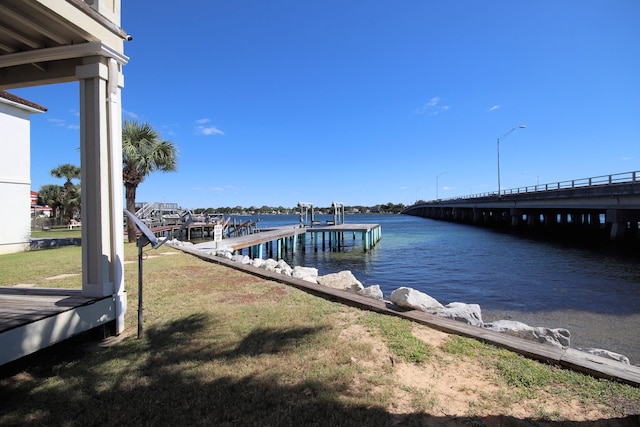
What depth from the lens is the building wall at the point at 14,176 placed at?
14.2 m

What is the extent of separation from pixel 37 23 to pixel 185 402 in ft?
15.4

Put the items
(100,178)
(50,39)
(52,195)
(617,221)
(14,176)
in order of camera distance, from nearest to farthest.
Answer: (100,178) → (50,39) → (14,176) → (617,221) → (52,195)

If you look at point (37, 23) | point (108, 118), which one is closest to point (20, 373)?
point (108, 118)

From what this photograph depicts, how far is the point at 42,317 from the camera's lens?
347 cm

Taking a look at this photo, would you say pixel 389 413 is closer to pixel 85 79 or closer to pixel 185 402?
pixel 185 402

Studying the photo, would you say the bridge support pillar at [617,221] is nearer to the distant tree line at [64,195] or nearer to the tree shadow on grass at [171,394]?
the tree shadow on grass at [171,394]

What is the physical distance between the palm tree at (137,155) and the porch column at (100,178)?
47.5 feet

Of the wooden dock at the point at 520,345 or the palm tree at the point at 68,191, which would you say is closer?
the wooden dock at the point at 520,345

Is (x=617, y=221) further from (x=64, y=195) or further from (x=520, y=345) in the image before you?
(x=64, y=195)

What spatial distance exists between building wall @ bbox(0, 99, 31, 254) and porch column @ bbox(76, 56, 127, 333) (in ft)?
45.6

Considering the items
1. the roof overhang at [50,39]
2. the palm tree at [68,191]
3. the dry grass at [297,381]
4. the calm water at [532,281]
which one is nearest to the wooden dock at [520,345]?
the dry grass at [297,381]

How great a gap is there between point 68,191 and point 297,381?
46358 mm

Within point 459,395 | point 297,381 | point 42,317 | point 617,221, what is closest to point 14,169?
point 42,317

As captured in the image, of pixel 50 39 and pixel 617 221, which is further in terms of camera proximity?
pixel 617 221
